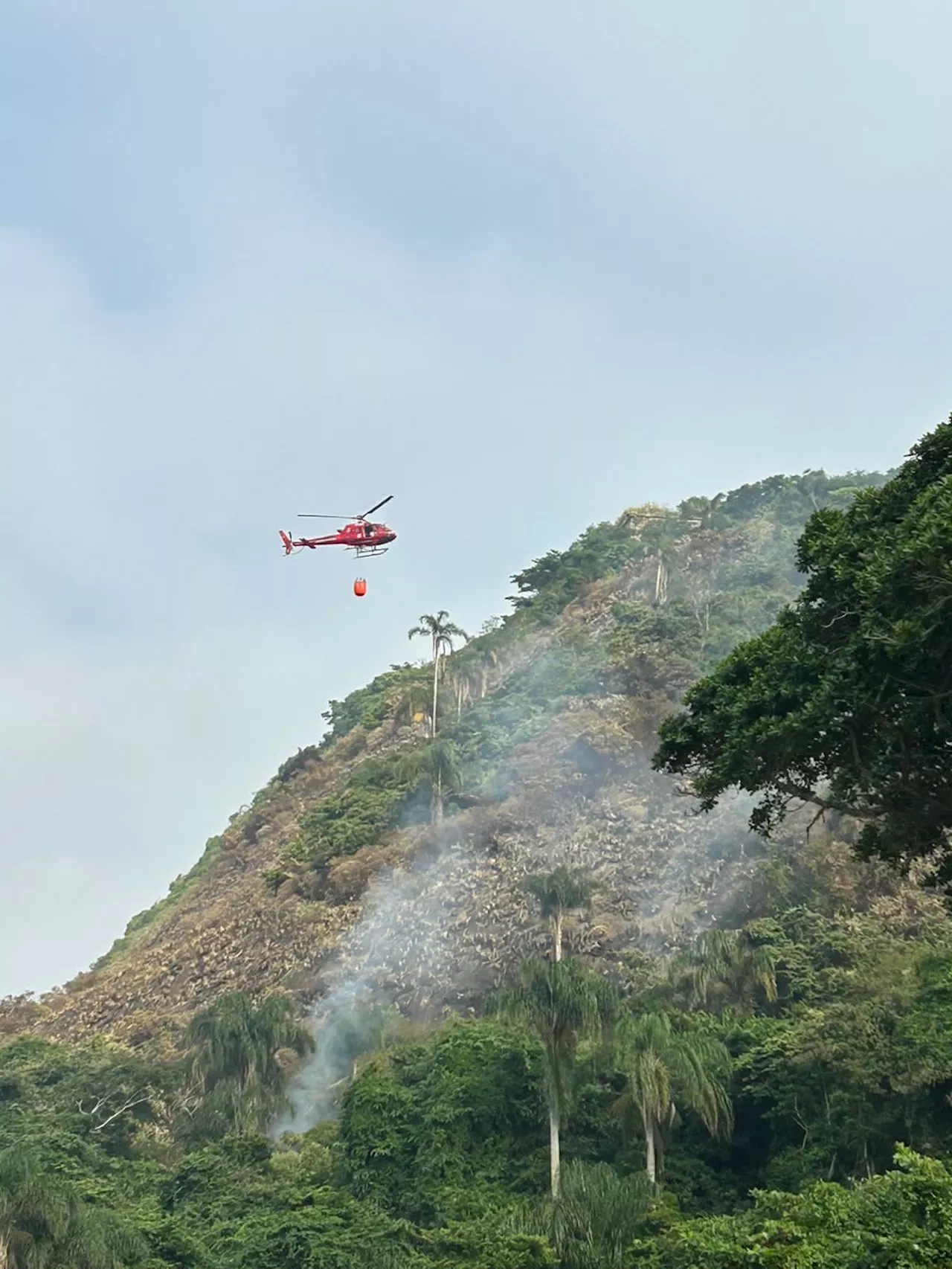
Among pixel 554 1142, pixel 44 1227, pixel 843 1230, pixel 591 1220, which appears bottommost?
pixel 591 1220

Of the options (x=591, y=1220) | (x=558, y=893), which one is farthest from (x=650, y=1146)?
(x=558, y=893)

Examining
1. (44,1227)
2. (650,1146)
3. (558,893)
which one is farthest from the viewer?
(558,893)

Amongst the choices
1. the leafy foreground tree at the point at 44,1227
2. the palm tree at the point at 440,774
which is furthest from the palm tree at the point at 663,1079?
the palm tree at the point at 440,774

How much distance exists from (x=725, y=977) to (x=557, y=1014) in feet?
39.0

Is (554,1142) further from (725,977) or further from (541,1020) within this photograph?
(725,977)

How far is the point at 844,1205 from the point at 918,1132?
1137 cm

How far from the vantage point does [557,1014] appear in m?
35.5

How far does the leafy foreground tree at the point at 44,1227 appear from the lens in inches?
1169

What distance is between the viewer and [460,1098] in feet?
130

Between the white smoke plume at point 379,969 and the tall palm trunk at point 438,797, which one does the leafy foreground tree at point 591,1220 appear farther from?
the tall palm trunk at point 438,797

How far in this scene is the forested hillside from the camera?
2708 cm

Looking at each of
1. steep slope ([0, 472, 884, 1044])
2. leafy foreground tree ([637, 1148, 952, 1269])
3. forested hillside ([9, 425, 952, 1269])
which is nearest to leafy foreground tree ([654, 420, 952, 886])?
forested hillside ([9, 425, 952, 1269])

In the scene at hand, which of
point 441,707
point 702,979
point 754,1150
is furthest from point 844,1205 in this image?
point 441,707

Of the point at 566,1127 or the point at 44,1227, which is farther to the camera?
the point at 566,1127
